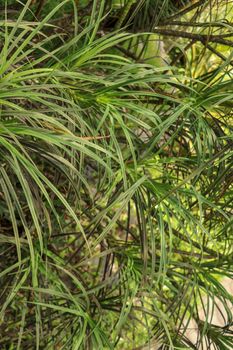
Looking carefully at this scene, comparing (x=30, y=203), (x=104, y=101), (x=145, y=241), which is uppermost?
(x=104, y=101)

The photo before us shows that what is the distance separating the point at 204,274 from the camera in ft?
4.72

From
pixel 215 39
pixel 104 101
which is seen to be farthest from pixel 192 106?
pixel 215 39

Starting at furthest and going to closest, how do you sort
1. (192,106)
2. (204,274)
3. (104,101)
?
(204,274) < (192,106) < (104,101)

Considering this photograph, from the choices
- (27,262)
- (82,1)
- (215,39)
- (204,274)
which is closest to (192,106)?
(215,39)

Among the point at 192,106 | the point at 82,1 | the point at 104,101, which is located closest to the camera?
the point at 104,101

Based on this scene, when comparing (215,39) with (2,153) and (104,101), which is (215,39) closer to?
(104,101)

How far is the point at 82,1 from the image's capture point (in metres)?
1.72

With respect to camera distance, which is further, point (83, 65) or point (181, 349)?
point (181, 349)

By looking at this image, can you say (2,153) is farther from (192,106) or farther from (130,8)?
(130,8)

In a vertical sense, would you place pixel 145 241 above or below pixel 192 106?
below

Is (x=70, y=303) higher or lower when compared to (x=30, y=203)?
lower

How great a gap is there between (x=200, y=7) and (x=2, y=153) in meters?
0.91

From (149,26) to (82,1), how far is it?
349 millimetres

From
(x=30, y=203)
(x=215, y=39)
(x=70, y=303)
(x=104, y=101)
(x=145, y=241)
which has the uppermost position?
(x=215, y=39)
